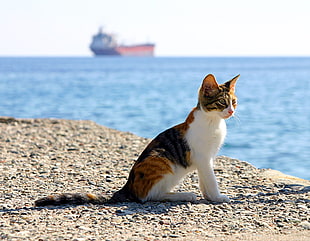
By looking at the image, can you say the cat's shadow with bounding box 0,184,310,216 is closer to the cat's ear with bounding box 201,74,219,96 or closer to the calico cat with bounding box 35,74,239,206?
the calico cat with bounding box 35,74,239,206

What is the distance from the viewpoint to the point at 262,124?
737 inches

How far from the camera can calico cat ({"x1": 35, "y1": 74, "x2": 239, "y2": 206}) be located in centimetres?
527

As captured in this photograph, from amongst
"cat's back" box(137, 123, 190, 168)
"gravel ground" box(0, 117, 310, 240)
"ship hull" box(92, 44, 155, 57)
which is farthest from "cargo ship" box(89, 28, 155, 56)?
"cat's back" box(137, 123, 190, 168)

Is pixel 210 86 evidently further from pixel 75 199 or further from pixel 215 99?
pixel 75 199

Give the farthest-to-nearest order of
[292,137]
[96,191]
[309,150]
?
[292,137], [309,150], [96,191]

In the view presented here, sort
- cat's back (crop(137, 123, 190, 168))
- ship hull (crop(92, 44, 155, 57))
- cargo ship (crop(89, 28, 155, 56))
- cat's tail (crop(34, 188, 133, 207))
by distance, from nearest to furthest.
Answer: cat's tail (crop(34, 188, 133, 207)) < cat's back (crop(137, 123, 190, 168)) < cargo ship (crop(89, 28, 155, 56)) < ship hull (crop(92, 44, 155, 57))

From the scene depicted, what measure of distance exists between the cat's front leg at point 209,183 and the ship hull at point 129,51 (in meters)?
116

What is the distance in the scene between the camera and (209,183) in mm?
5438

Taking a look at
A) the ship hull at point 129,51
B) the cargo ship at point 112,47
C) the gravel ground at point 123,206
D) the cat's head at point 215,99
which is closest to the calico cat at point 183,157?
the cat's head at point 215,99

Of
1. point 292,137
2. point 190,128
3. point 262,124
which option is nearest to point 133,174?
point 190,128

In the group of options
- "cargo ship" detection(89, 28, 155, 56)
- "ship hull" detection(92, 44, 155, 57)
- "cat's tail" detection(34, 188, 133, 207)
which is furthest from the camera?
"ship hull" detection(92, 44, 155, 57)

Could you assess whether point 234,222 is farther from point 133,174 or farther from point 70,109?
point 70,109

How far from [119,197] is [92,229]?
37.0 inches

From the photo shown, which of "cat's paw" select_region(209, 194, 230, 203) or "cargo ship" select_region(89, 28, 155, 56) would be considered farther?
"cargo ship" select_region(89, 28, 155, 56)
